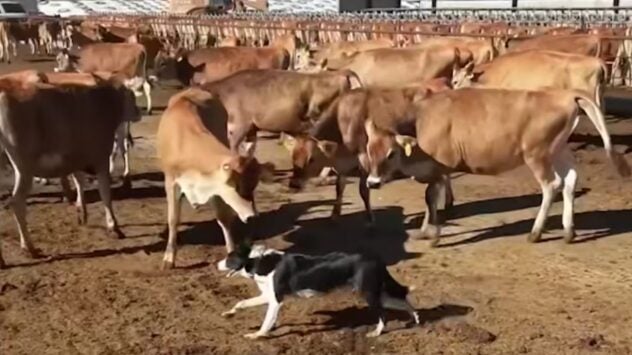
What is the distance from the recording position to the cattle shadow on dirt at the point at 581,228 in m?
8.49

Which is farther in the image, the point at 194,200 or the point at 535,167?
the point at 535,167

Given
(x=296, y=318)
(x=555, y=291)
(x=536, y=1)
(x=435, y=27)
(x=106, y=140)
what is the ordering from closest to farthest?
(x=296, y=318) < (x=555, y=291) < (x=106, y=140) < (x=435, y=27) < (x=536, y=1)

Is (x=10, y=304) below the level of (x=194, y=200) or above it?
below

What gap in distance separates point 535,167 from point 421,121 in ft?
3.77

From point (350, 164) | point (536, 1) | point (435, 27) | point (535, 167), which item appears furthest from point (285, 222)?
point (536, 1)

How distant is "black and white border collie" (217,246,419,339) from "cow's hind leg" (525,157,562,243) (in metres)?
2.77

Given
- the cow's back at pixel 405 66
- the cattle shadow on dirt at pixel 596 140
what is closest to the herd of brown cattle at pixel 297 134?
the cow's back at pixel 405 66

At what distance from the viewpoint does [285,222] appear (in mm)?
9219

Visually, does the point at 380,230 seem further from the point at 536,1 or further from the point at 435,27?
the point at 536,1

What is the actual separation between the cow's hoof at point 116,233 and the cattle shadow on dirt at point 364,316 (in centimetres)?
282

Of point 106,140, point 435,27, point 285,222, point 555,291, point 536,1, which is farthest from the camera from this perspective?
point 536,1

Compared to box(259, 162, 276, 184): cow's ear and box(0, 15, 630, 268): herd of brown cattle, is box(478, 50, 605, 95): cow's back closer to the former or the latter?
box(0, 15, 630, 268): herd of brown cattle

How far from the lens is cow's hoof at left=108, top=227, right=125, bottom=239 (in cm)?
859

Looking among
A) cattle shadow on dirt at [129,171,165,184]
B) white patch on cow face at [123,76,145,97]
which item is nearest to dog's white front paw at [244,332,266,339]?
white patch on cow face at [123,76,145,97]
